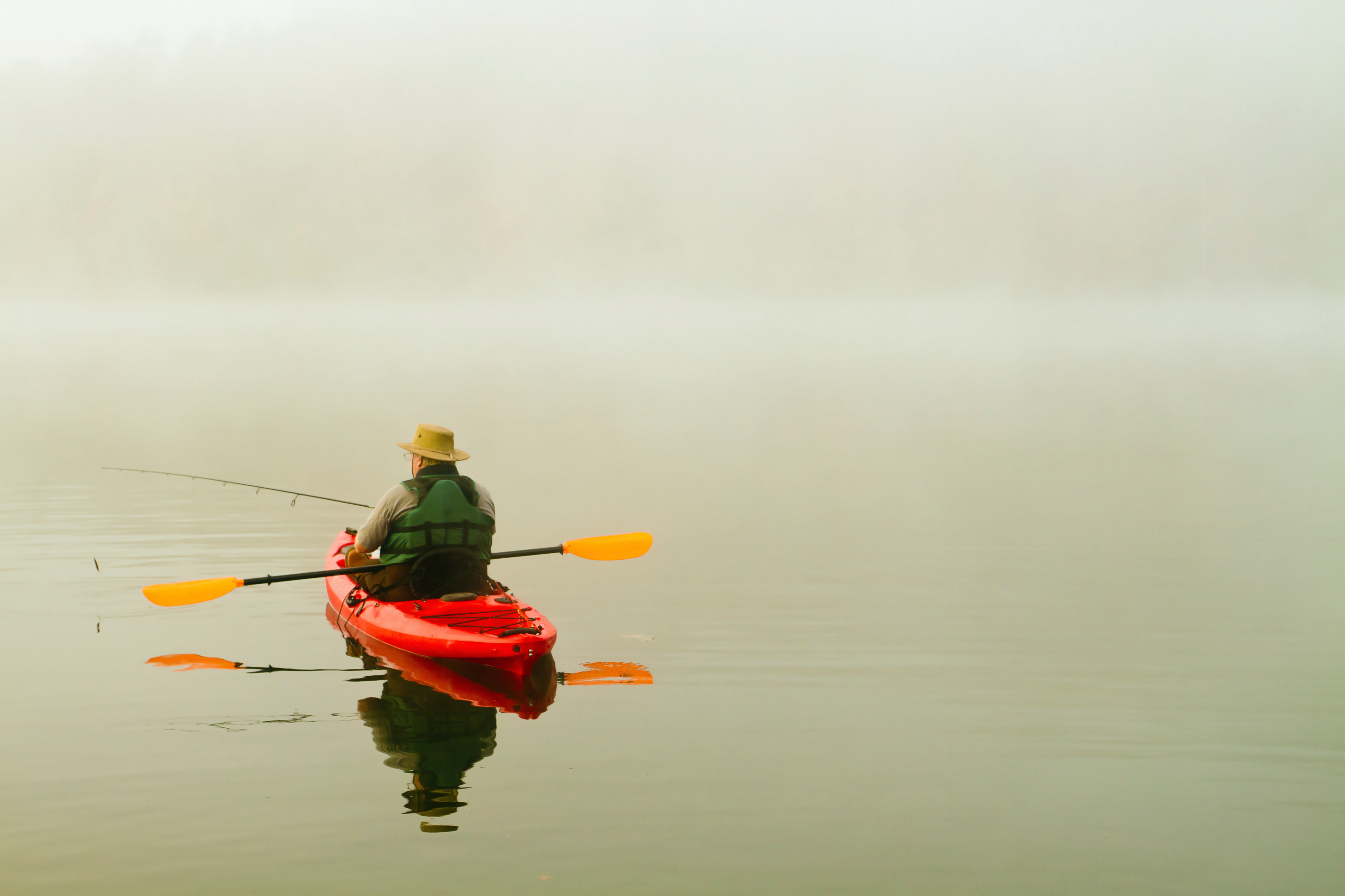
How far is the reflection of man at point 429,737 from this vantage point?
7832mm

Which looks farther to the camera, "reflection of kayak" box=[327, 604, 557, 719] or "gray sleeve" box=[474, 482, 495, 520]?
"gray sleeve" box=[474, 482, 495, 520]

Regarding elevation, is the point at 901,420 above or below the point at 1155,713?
above

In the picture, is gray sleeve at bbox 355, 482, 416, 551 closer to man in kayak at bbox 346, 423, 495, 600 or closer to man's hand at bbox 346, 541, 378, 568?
man in kayak at bbox 346, 423, 495, 600

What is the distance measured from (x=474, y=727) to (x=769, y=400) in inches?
1569

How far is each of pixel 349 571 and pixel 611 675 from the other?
2536mm

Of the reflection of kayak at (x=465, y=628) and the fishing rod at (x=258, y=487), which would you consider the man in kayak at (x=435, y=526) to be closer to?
the reflection of kayak at (x=465, y=628)

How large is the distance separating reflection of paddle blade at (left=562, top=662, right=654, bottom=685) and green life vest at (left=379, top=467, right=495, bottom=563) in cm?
125

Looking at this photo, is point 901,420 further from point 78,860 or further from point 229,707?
point 78,860

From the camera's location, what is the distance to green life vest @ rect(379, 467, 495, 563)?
10.4m

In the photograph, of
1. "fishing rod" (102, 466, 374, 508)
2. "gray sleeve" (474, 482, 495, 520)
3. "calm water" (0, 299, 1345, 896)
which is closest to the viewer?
"calm water" (0, 299, 1345, 896)

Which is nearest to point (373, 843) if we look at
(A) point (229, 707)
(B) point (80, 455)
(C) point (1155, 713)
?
(A) point (229, 707)

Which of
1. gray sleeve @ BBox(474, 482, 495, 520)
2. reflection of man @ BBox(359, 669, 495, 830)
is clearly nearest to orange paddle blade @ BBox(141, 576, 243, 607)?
reflection of man @ BBox(359, 669, 495, 830)

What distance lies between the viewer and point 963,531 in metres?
18.9

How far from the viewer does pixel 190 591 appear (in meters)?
11.0
